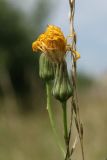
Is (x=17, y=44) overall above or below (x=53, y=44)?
below

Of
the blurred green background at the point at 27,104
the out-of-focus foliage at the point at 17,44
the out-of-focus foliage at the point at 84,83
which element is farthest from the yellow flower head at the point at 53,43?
the out-of-focus foliage at the point at 17,44

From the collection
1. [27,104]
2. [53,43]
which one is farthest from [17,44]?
[53,43]

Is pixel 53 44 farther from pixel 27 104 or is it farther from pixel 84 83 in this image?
pixel 84 83

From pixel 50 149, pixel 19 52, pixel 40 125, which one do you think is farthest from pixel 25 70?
pixel 50 149

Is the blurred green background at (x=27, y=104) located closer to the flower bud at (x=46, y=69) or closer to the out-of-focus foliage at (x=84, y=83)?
the out-of-focus foliage at (x=84, y=83)

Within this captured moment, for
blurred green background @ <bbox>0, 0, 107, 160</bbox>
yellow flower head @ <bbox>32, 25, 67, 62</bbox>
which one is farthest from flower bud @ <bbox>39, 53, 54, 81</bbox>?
blurred green background @ <bbox>0, 0, 107, 160</bbox>

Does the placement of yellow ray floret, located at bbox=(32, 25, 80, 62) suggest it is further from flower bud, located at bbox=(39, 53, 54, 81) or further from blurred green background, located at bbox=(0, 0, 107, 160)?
blurred green background, located at bbox=(0, 0, 107, 160)
